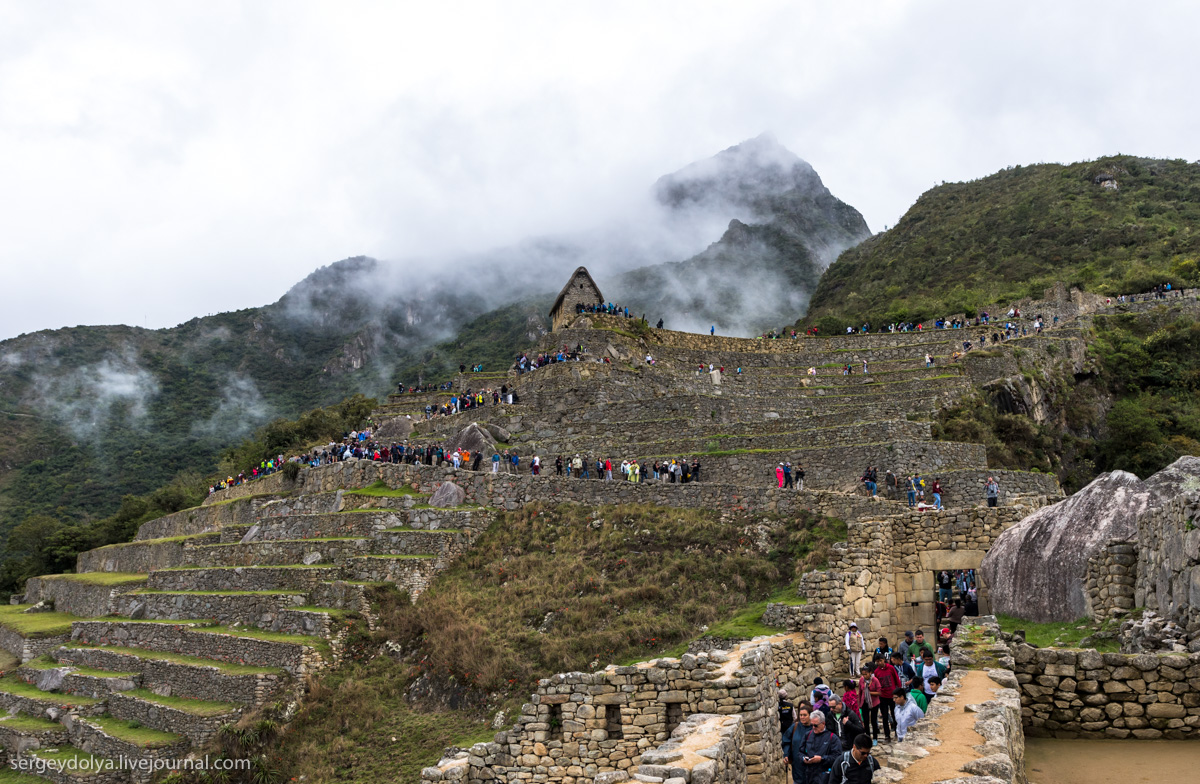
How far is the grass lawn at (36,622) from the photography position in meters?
31.4

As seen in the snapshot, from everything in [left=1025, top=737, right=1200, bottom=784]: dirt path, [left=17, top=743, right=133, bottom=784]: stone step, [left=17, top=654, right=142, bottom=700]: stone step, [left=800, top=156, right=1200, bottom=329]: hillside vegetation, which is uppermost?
[left=800, top=156, right=1200, bottom=329]: hillside vegetation

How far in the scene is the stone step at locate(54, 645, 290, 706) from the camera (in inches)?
743

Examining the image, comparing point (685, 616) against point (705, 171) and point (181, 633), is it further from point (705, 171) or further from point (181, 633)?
point (705, 171)

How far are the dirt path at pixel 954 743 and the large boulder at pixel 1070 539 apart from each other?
4.07 m

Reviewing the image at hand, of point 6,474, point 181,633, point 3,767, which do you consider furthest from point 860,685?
point 6,474

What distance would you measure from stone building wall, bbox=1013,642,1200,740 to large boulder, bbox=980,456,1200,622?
10.1ft

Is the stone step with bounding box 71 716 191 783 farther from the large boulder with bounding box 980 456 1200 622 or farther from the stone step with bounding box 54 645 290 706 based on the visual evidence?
the large boulder with bounding box 980 456 1200 622

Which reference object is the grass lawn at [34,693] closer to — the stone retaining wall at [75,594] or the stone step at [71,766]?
the stone step at [71,766]

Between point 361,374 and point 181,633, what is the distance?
297ft

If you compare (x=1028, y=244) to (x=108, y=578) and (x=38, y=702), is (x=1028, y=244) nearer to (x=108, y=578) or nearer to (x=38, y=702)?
→ (x=108, y=578)

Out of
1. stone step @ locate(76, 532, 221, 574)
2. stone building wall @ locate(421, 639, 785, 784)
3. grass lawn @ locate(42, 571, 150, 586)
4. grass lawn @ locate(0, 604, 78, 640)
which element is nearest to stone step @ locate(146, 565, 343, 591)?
stone step @ locate(76, 532, 221, 574)

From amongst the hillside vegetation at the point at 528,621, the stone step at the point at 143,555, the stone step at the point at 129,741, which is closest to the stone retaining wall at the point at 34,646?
the stone step at the point at 143,555

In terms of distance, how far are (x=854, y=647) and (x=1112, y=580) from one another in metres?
4.10

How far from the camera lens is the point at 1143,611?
30.6 ft
